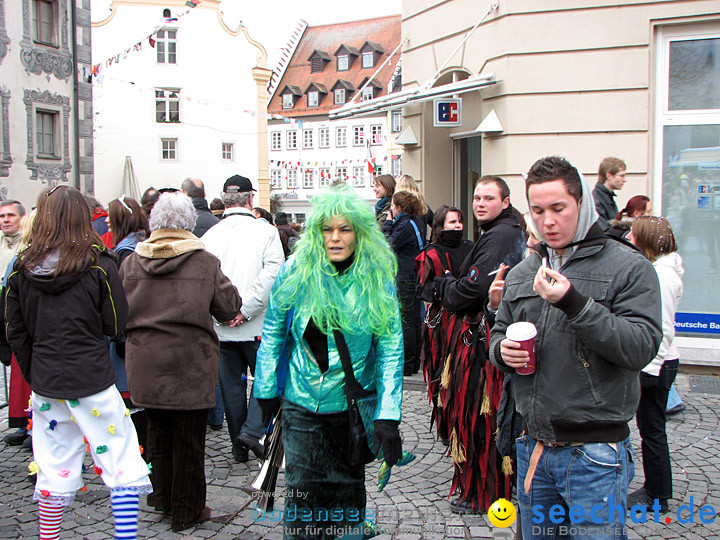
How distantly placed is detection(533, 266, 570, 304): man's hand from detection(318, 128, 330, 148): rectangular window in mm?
52222

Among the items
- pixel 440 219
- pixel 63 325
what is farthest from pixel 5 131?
pixel 63 325

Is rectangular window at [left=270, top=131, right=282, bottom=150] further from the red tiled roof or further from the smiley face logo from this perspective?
Result: the smiley face logo

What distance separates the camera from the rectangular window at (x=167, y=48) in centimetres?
3388

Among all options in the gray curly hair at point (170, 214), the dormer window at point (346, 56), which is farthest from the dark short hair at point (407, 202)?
the dormer window at point (346, 56)

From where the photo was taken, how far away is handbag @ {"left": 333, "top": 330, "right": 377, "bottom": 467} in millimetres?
3070

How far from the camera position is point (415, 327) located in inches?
300

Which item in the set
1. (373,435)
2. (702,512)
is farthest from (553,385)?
(702,512)

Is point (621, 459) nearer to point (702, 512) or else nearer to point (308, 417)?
point (308, 417)

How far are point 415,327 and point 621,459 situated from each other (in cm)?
512

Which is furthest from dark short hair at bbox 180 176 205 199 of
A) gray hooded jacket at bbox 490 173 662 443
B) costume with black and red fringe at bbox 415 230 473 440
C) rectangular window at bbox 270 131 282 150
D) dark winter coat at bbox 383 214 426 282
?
rectangular window at bbox 270 131 282 150

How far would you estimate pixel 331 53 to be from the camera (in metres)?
57.8

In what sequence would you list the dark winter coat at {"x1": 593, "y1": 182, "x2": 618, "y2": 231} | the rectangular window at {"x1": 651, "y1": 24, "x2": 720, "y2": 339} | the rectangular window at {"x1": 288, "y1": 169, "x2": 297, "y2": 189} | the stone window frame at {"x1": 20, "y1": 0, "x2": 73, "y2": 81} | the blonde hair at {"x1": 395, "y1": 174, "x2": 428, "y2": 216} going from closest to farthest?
the dark winter coat at {"x1": 593, "y1": 182, "x2": 618, "y2": 231} → the blonde hair at {"x1": 395, "y1": 174, "x2": 428, "y2": 216} → the rectangular window at {"x1": 651, "y1": 24, "x2": 720, "y2": 339} → the stone window frame at {"x1": 20, "y1": 0, "x2": 73, "y2": 81} → the rectangular window at {"x1": 288, "y1": 169, "x2": 297, "y2": 189}

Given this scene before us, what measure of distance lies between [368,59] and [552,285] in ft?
182

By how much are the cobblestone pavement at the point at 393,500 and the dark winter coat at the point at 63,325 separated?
3.40 ft
